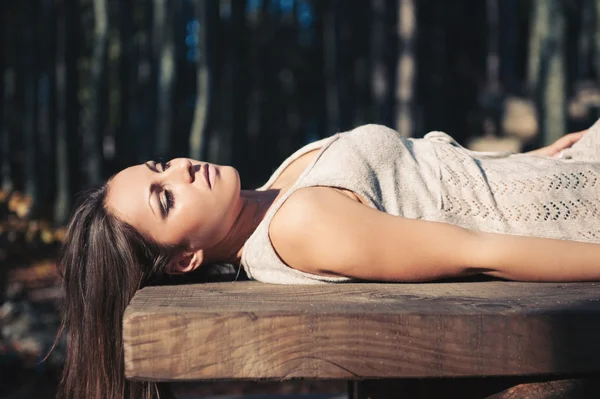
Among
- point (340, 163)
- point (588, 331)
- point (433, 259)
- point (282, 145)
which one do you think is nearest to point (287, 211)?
point (340, 163)

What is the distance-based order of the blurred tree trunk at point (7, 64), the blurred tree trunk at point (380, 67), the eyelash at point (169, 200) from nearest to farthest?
1. the eyelash at point (169, 200)
2. the blurred tree trunk at point (380, 67)
3. the blurred tree trunk at point (7, 64)

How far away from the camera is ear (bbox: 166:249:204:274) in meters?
2.76

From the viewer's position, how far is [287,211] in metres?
2.33

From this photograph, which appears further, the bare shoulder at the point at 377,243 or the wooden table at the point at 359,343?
the bare shoulder at the point at 377,243

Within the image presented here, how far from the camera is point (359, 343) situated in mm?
1551

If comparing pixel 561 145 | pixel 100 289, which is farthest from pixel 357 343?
pixel 561 145

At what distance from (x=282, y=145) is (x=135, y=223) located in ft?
79.4

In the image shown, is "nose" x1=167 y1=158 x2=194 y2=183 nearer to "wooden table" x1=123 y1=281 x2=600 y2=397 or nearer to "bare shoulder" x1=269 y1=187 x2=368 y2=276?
"bare shoulder" x1=269 y1=187 x2=368 y2=276

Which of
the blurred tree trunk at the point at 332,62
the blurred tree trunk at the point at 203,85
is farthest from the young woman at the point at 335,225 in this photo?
the blurred tree trunk at the point at 332,62

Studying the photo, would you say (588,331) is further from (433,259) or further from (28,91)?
(28,91)

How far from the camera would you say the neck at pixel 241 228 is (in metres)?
2.83

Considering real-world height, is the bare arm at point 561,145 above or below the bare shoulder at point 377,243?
above

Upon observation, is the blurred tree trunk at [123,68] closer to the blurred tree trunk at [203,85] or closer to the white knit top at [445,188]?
the blurred tree trunk at [203,85]

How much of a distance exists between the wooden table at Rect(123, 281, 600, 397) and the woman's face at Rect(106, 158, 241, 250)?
1.04 meters
